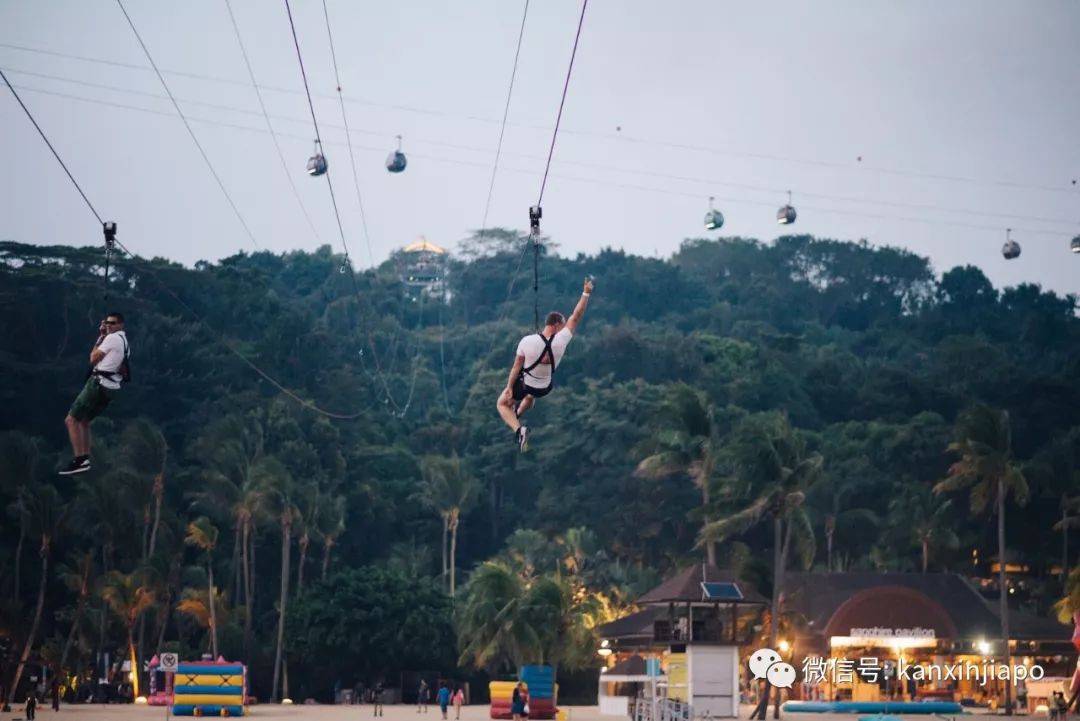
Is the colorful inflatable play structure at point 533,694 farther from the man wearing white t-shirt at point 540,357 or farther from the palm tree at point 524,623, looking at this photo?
the man wearing white t-shirt at point 540,357

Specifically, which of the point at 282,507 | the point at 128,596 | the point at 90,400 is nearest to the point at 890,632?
the point at 282,507

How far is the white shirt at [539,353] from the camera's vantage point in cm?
2262

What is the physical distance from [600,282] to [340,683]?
77.5m

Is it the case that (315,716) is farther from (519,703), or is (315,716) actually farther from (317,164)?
(317,164)

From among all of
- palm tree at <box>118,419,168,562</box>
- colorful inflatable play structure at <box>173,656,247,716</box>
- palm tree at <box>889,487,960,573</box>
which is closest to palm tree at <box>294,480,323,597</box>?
palm tree at <box>118,419,168,562</box>

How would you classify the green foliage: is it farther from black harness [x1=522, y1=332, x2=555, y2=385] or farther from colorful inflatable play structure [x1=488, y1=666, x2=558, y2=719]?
black harness [x1=522, y1=332, x2=555, y2=385]

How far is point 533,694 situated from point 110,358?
3874cm

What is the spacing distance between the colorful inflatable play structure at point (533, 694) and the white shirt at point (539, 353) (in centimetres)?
3583

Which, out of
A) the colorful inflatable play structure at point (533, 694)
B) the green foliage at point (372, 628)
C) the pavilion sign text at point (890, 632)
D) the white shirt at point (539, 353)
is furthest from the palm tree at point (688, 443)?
the white shirt at point (539, 353)

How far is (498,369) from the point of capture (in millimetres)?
121062

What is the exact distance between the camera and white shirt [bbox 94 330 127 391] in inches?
880

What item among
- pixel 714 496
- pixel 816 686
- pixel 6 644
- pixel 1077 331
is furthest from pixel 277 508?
pixel 1077 331

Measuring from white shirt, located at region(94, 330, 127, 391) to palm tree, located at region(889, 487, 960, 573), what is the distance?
77867mm

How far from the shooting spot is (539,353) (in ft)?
74.2
